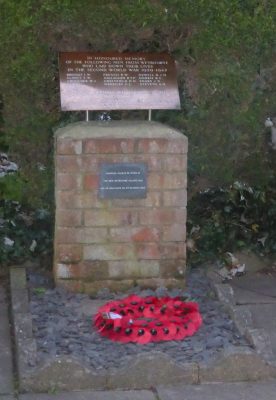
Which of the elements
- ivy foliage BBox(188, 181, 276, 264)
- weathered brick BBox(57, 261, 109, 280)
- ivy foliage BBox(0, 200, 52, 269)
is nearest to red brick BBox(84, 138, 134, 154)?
weathered brick BBox(57, 261, 109, 280)

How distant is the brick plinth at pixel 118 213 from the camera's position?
516cm

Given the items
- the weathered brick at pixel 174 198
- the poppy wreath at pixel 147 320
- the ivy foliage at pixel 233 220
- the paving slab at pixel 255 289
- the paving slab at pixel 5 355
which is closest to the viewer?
the paving slab at pixel 5 355

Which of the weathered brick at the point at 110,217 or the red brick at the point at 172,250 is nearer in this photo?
the weathered brick at the point at 110,217

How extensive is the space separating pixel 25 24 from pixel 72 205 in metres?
1.11

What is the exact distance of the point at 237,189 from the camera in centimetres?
657

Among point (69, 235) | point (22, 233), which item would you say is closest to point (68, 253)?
point (69, 235)

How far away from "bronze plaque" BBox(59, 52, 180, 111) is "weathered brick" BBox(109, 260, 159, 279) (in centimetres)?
95

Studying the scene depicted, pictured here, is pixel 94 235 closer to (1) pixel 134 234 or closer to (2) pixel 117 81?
(1) pixel 134 234

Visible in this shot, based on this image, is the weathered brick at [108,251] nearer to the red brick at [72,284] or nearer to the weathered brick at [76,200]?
the red brick at [72,284]

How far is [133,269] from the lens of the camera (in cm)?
537

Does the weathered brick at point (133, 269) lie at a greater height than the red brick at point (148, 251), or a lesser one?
lesser

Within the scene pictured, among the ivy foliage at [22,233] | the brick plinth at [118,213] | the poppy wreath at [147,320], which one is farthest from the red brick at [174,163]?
the ivy foliage at [22,233]

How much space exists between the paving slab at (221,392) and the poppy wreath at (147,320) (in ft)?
1.22

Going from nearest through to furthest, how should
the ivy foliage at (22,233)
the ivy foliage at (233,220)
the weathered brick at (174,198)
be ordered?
the weathered brick at (174,198), the ivy foliage at (22,233), the ivy foliage at (233,220)
